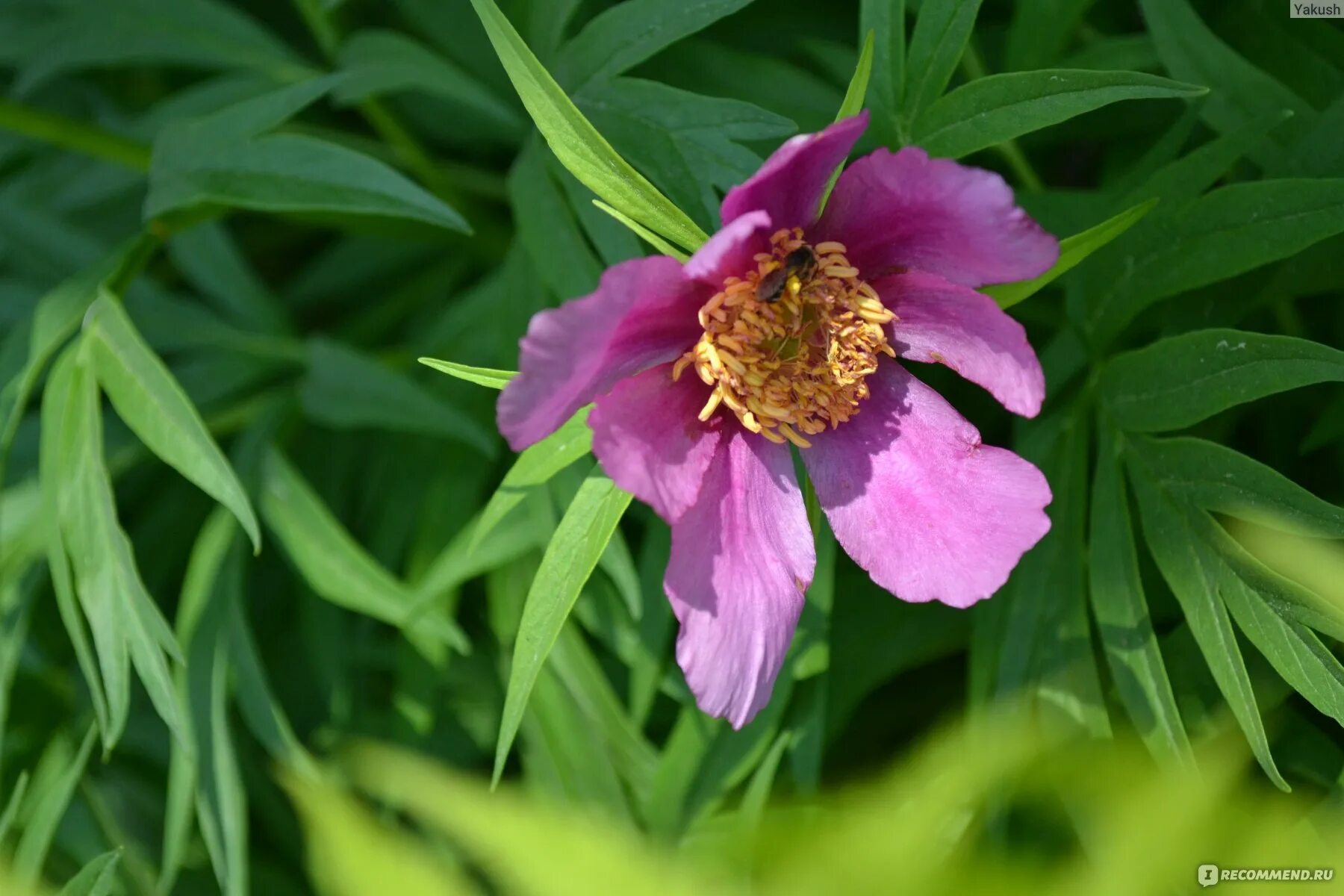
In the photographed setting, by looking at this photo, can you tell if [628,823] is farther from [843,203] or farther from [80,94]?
[80,94]

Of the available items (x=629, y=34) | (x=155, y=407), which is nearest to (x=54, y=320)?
(x=155, y=407)

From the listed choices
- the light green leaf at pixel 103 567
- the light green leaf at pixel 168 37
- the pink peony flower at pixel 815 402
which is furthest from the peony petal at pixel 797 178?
the light green leaf at pixel 168 37

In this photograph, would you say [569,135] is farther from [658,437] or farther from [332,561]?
[332,561]

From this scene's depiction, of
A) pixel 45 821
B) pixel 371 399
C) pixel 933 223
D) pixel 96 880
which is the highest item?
pixel 933 223

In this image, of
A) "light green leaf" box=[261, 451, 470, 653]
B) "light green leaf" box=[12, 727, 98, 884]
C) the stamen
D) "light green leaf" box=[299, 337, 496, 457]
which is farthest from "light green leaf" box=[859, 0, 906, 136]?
"light green leaf" box=[12, 727, 98, 884]

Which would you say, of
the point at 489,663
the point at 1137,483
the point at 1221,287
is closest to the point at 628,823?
the point at 489,663

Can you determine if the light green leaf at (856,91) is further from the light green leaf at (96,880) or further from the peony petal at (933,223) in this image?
the light green leaf at (96,880)

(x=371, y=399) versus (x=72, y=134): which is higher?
(x=72, y=134)

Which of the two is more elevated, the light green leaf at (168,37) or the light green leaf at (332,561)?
the light green leaf at (168,37)

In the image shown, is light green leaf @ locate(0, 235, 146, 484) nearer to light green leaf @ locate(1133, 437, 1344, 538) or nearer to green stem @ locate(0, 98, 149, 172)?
green stem @ locate(0, 98, 149, 172)
